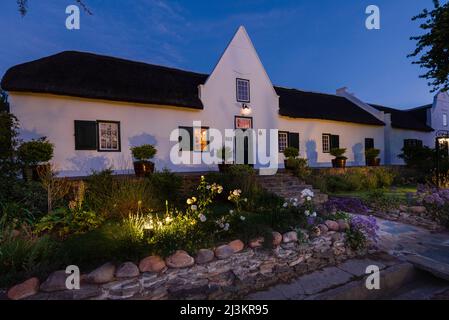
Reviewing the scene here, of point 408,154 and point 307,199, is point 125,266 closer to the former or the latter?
point 307,199

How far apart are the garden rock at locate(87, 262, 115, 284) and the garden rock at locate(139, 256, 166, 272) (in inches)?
14.3

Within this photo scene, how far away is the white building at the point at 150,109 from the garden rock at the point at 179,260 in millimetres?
7893

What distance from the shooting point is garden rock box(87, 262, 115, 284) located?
9.93ft

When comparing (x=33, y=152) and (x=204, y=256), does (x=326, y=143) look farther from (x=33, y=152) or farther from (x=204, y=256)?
(x=33, y=152)

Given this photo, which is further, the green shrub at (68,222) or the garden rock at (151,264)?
the green shrub at (68,222)

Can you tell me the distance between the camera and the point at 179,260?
342 cm

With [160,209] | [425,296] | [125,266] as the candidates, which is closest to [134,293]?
[125,266]

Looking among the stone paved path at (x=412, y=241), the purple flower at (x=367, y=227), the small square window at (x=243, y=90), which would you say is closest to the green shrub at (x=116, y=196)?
the purple flower at (x=367, y=227)

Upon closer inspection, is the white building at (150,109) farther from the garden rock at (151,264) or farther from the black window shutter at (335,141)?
the garden rock at (151,264)

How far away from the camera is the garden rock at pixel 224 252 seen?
12.0 ft

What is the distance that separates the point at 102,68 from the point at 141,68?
6.35 feet

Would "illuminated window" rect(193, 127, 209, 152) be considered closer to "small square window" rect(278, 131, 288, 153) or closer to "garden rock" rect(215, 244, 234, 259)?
"small square window" rect(278, 131, 288, 153)

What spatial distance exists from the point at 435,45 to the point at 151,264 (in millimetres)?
13950

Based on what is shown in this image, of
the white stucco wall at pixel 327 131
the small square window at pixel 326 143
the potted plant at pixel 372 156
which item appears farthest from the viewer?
the small square window at pixel 326 143
